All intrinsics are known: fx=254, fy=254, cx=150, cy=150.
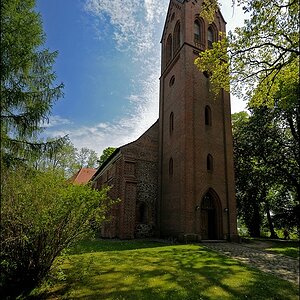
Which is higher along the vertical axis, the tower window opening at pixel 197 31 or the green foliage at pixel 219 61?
the tower window opening at pixel 197 31

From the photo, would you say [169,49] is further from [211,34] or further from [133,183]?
[133,183]

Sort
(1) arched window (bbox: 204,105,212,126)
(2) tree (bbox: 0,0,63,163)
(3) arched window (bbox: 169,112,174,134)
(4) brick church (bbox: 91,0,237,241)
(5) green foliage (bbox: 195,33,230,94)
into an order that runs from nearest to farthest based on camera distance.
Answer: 1. (2) tree (bbox: 0,0,63,163)
2. (5) green foliage (bbox: 195,33,230,94)
3. (4) brick church (bbox: 91,0,237,241)
4. (1) arched window (bbox: 204,105,212,126)
5. (3) arched window (bbox: 169,112,174,134)

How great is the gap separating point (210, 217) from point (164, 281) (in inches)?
478

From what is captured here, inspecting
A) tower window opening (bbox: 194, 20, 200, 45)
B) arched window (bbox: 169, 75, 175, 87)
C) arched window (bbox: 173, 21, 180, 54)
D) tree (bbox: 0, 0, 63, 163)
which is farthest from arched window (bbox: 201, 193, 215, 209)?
arched window (bbox: 173, 21, 180, 54)

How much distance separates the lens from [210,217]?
1859 cm

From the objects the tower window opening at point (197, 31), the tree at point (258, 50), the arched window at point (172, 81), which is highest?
the tower window opening at point (197, 31)

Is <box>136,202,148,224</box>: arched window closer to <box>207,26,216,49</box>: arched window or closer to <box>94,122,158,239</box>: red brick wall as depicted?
<box>94,122,158,239</box>: red brick wall

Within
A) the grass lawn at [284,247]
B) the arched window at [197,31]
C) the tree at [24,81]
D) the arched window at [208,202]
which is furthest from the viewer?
the arched window at [197,31]

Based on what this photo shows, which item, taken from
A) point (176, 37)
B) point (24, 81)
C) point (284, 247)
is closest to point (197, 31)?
point (176, 37)

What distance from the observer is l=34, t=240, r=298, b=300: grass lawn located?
616 centimetres

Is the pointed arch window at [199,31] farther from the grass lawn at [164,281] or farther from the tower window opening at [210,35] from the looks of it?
the grass lawn at [164,281]

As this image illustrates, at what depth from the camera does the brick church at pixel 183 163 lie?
17797 mm

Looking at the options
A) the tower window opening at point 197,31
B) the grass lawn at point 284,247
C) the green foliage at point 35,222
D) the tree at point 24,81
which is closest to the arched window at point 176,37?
the tower window opening at point 197,31

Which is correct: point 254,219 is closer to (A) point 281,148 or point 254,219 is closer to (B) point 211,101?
(A) point 281,148
